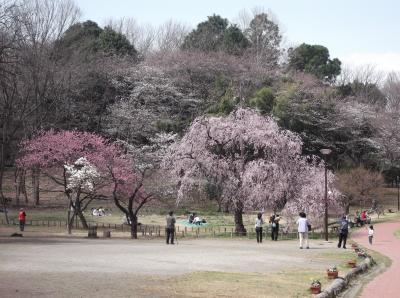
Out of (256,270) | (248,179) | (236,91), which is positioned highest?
(236,91)

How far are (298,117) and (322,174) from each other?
2104 centimetres

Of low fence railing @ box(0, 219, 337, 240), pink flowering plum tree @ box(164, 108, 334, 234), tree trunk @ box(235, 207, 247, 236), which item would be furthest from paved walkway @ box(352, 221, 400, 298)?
tree trunk @ box(235, 207, 247, 236)

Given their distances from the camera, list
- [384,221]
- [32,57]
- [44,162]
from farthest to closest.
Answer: [32,57] < [384,221] < [44,162]

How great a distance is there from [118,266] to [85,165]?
19.2 m

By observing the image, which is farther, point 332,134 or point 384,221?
point 332,134

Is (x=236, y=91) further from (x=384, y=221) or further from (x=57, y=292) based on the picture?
(x=57, y=292)

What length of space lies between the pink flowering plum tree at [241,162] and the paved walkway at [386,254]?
213 inches

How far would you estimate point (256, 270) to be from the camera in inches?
640

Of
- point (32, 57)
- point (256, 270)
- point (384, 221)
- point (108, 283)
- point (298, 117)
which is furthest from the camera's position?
point (298, 117)

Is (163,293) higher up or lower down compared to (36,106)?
lower down

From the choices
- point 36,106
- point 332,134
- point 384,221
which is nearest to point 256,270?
point 384,221

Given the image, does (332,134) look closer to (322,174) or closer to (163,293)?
(322,174)

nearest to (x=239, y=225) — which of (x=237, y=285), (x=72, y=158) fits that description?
(x=72, y=158)

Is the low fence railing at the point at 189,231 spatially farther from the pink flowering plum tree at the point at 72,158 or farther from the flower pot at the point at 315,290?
the flower pot at the point at 315,290
